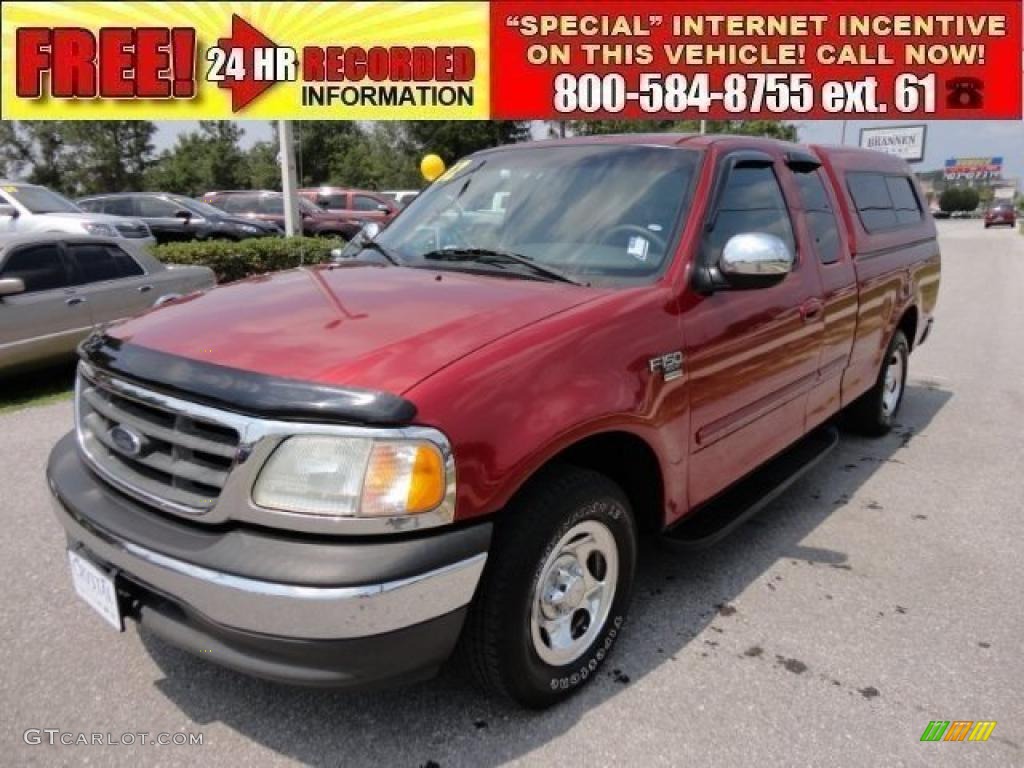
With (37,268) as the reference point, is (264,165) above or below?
above

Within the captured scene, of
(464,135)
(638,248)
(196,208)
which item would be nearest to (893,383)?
(638,248)

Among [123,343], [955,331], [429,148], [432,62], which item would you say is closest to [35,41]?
[432,62]

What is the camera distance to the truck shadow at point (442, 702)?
97.1 inches

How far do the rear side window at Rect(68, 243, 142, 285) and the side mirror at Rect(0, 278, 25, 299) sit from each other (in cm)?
80

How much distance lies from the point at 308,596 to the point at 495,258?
1672 mm

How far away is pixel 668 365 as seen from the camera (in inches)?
112

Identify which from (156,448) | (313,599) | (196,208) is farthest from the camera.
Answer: (196,208)

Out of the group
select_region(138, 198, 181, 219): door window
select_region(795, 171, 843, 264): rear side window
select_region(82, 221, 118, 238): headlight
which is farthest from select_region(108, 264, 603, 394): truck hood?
select_region(138, 198, 181, 219): door window

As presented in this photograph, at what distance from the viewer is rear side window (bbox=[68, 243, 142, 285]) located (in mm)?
7535

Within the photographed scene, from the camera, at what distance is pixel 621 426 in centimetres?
261

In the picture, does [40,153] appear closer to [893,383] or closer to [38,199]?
[38,199]

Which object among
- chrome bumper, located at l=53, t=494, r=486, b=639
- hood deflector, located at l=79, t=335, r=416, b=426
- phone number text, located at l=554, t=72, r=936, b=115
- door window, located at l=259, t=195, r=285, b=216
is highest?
phone number text, located at l=554, t=72, r=936, b=115

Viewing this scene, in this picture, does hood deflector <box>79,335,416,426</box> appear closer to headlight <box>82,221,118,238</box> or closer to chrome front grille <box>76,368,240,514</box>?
chrome front grille <box>76,368,240,514</box>

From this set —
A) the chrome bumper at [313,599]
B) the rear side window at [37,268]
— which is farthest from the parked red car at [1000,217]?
the chrome bumper at [313,599]
